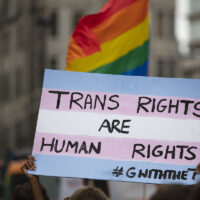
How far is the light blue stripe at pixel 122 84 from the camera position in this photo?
20.0 feet

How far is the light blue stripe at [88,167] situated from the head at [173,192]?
1.56 meters

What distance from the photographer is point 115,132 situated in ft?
19.6

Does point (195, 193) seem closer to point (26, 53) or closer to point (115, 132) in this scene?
point (115, 132)

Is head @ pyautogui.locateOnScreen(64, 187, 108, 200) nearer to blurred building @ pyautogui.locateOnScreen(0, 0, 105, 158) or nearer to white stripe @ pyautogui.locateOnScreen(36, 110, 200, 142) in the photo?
white stripe @ pyautogui.locateOnScreen(36, 110, 200, 142)

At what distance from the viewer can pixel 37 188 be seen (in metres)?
5.77

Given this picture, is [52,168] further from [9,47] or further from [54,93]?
[9,47]

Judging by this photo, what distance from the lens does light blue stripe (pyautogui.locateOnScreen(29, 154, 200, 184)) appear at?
18.9 feet

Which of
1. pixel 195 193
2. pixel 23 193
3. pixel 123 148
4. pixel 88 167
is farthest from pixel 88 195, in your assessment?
pixel 195 193

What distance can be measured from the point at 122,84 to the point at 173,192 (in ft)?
7.13

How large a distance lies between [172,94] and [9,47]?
3584 cm

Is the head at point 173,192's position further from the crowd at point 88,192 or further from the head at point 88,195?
the head at point 88,195

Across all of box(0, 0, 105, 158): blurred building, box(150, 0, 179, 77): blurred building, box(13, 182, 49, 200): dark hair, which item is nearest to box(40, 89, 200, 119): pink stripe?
box(13, 182, 49, 200): dark hair

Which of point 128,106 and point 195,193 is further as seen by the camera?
point 128,106

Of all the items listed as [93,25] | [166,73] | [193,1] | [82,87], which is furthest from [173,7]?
[193,1]
